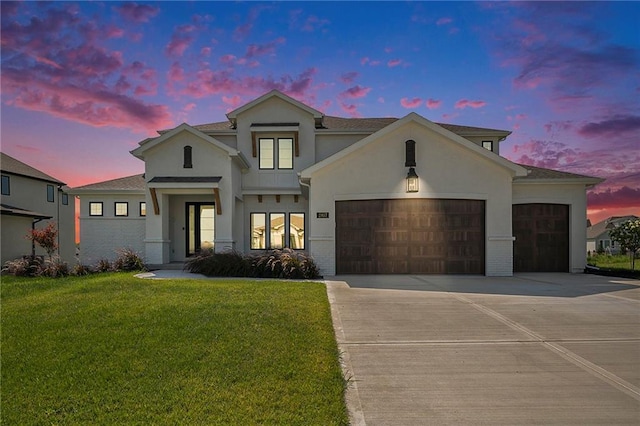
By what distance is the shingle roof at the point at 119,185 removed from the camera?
16969mm

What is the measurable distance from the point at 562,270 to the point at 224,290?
1297 centimetres

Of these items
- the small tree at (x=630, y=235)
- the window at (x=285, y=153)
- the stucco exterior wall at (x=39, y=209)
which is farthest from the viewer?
the stucco exterior wall at (x=39, y=209)

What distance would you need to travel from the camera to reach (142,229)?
17109 millimetres

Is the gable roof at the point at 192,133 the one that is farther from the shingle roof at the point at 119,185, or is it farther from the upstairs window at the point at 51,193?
the upstairs window at the point at 51,193

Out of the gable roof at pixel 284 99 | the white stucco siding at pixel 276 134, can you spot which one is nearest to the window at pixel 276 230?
the white stucco siding at pixel 276 134

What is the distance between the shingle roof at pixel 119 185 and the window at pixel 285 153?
22.7ft

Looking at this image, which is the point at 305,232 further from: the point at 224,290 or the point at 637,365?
the point at 637,365

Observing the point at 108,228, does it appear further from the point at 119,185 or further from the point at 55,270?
the point at 55,270

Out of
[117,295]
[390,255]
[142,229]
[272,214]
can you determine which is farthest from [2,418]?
[142,229]

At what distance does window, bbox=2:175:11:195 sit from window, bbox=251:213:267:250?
62.4 ft

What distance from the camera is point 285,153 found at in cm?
1661

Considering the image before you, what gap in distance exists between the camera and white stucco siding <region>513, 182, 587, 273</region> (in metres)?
13.6

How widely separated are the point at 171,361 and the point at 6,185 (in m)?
27.1

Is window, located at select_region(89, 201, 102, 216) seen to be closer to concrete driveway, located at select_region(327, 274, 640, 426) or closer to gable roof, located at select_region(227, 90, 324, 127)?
gable roof, located at select_region(227, 90, 324, 127)
